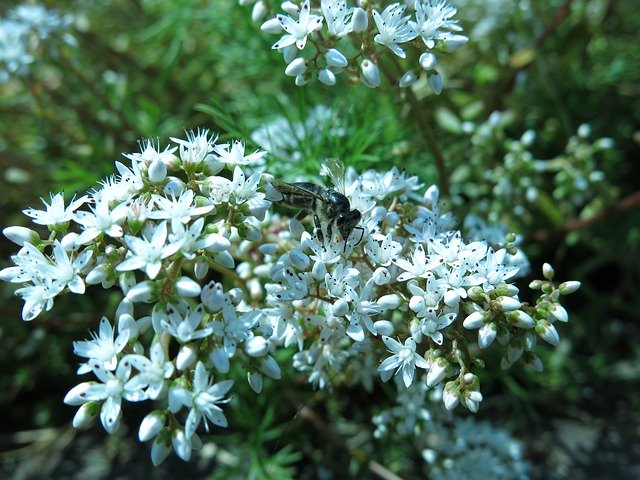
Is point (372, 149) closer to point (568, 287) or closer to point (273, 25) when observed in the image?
point (273, 25)

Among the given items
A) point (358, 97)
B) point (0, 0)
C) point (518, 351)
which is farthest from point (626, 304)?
point (0, 0)

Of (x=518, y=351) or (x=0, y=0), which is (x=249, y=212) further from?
(x=0, y=0)

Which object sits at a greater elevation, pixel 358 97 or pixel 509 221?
pixel 358 97

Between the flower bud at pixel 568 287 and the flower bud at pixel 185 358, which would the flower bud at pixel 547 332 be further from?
the flower bud at pixel 185 358

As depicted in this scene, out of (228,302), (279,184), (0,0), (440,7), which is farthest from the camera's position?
(0,0)

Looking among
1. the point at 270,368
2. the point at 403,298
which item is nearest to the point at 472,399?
the point at 403,298

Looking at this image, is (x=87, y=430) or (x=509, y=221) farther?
(x=87, y=430)

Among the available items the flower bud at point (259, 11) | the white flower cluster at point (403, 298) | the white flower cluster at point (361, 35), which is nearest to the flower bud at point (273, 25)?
the white flower cluster at point (361, 35)

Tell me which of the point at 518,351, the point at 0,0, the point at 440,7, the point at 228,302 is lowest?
the point at 518,351
